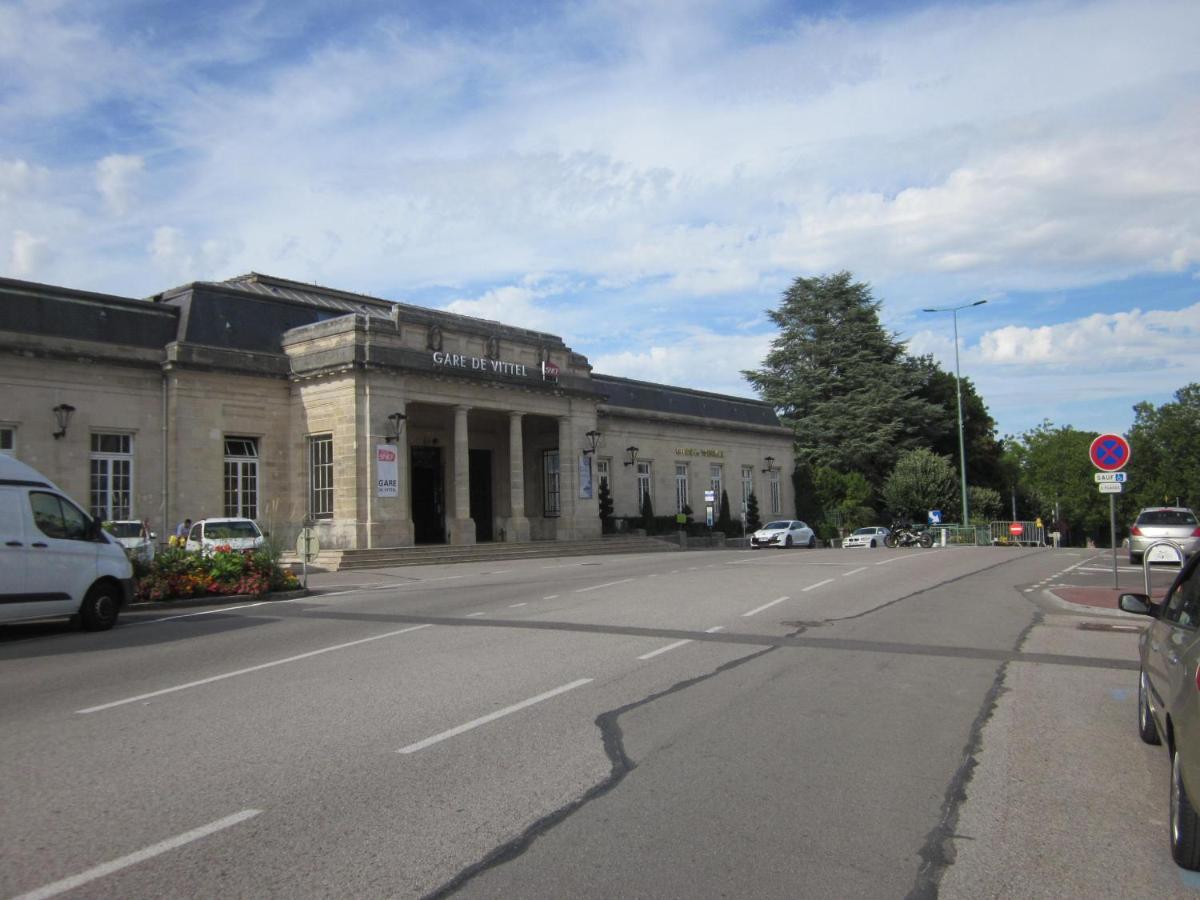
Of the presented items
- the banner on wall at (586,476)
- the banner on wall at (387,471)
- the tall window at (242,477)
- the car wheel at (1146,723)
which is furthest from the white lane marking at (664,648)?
the banner on wall at (586,476)

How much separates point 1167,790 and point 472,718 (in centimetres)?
468

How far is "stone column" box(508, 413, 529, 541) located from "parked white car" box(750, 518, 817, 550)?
35.3 feet

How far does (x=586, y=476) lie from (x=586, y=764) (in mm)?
33774

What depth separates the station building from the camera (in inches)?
1108

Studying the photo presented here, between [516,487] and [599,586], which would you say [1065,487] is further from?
[599,586]

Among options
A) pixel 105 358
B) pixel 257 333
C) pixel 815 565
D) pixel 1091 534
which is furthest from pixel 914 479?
pixel 1091 534

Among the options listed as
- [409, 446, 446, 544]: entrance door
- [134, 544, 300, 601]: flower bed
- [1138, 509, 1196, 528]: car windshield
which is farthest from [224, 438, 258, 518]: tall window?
[1138, 509, 1196, 528]: car windshield

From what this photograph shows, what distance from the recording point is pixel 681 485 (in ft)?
161

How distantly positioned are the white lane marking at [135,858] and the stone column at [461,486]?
28.3m

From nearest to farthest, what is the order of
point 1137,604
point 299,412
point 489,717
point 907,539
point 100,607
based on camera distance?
point 1137,604 < point 489,717 < point 100,607 < point 299,412 < point 907,539

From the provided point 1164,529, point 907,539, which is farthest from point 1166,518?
point 907,539

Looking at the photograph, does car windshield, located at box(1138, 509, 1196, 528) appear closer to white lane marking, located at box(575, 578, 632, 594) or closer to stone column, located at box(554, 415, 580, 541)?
white lane marking, located at box(575, 578, 632, 594)

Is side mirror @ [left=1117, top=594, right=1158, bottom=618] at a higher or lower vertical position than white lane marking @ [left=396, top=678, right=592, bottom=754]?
higher

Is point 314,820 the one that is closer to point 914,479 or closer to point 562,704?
point 562,704
